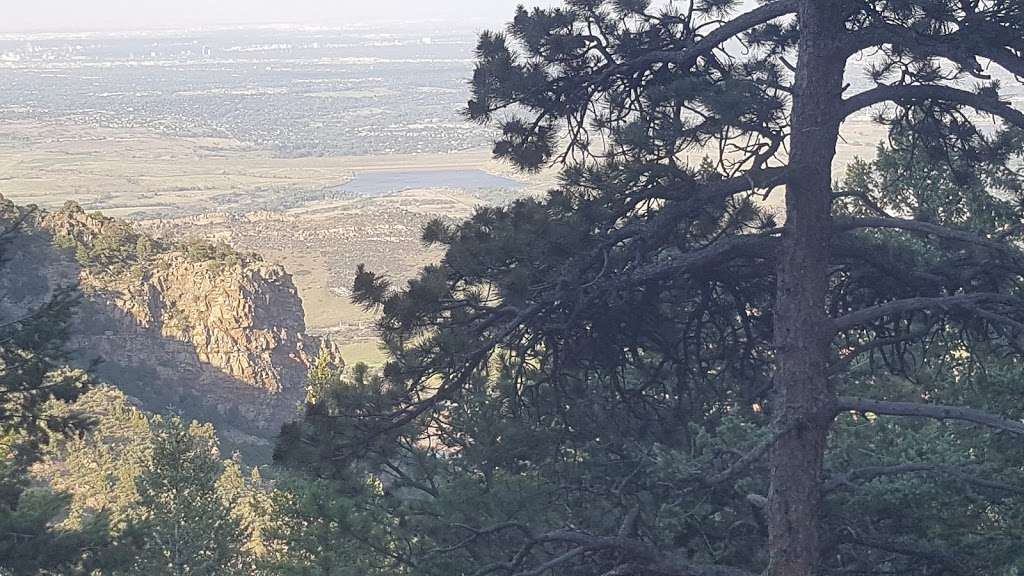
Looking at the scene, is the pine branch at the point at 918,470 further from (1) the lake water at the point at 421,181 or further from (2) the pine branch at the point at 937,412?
(1) the lake water at the point at 421,181

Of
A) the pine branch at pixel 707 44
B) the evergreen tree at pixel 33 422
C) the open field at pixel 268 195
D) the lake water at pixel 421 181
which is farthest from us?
the lake water at pixel 421 181

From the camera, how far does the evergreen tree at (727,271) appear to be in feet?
23.2

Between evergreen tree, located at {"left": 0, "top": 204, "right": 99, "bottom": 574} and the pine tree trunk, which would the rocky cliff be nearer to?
evergreen tree, located at {"left": 0, "top": 204, "right": 99, "bottom": 574}

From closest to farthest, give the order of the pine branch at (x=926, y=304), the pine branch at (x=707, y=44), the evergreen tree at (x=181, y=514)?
1. the pine branch at (x=926, y=304)
2. the pine branch at (x=707, y=44)
3. the evergreen tree at (x=181, y=514)

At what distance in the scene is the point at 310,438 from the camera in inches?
307

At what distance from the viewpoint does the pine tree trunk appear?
7.06 meters

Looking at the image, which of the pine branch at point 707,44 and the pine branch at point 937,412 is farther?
the pine branch at point 707,44

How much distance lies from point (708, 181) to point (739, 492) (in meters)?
3.01

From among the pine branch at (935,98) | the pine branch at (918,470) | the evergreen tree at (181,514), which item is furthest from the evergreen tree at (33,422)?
the pine branch at (935,98)

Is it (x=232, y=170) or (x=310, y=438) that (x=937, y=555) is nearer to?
(x=310, y=438)

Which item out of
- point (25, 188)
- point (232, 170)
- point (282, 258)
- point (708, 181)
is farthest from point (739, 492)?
point (232, 170)

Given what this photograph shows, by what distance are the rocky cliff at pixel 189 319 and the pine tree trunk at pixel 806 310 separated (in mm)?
42796

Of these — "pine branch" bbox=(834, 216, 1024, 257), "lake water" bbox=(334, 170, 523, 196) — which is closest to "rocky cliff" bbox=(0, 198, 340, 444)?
"pine branch" bbox=(834, 216, 1024, 257)

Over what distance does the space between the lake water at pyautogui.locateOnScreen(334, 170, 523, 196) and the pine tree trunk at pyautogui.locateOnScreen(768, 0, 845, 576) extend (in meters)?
104
